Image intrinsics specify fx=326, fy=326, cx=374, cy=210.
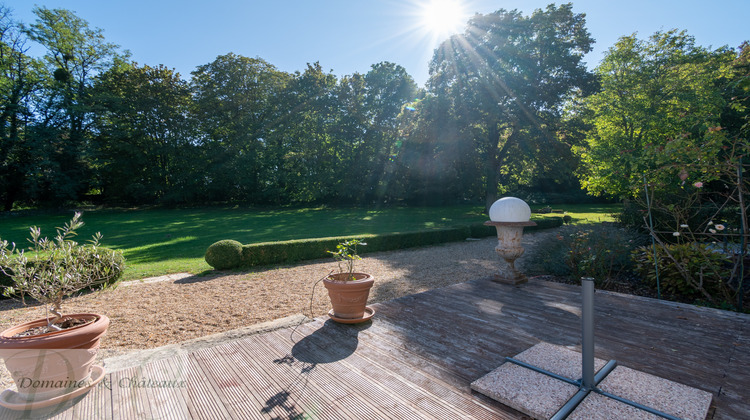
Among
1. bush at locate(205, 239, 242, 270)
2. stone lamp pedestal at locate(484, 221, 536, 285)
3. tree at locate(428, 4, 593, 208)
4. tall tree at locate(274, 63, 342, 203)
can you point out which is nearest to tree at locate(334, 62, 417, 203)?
tall tree at locate(274, 63, 342, 203)

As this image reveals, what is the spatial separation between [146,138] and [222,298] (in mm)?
29114

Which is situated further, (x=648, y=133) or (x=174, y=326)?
(x=648, y=133)

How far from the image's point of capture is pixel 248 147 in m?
27.9

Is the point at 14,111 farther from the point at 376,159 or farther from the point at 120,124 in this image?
the point at 376,159

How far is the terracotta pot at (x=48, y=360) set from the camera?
210cm

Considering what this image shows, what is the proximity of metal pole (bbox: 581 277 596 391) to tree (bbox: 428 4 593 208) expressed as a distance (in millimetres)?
16666

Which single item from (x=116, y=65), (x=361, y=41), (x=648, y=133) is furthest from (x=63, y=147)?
(x=648, y=133)

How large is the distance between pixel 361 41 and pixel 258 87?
23.6 metres

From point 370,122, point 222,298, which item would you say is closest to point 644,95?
point 370,122

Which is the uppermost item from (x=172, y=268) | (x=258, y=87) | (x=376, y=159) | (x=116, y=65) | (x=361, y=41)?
(x=116, y=65)

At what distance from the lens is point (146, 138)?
27828 millimetres

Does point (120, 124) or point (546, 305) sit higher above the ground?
point (120, 124)

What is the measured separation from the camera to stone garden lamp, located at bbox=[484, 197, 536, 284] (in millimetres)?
5000

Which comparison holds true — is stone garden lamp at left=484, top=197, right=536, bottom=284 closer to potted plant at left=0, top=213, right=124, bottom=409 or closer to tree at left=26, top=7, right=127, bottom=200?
potted plant at left=0, top=213, right=124, bottom=409
